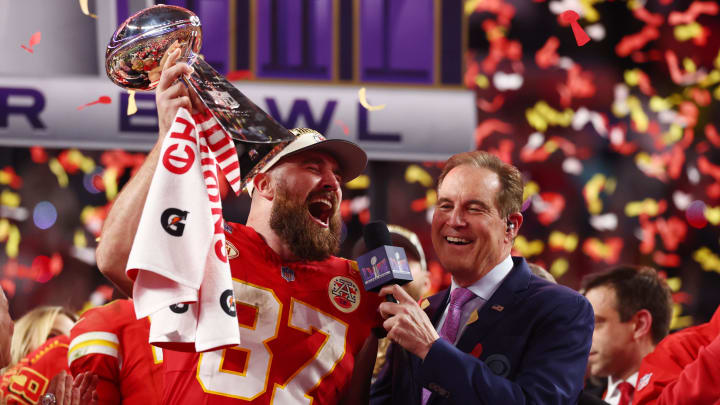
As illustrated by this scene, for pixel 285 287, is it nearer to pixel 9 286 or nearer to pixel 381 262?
pixel 381 262

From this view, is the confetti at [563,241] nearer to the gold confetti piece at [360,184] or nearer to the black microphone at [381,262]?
the gold confetti piece at [360,184]

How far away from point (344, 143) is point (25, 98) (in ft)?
11.0

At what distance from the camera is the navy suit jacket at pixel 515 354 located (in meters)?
2.19

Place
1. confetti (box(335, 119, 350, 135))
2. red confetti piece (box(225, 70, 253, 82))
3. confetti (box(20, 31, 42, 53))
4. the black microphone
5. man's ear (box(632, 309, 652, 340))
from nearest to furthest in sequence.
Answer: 1. the black microphone
2. man's ear (box(632, 309, 652, 340))
3. confetti (box(20, 31, 42, 53))
4. confetti (box(335, 119, 350, 135))
5. red confetti piece (box(225, 70, 253, 82))

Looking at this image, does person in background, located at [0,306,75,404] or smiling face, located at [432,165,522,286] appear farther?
person in background, located at [0,306,75,404]

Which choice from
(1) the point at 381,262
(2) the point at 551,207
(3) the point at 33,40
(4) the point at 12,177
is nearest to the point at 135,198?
(1) the point at 381,262

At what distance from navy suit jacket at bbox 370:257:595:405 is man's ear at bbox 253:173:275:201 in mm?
634

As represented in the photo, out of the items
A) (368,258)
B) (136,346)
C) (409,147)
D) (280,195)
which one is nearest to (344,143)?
(280,195)

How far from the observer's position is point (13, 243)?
5.68 metres

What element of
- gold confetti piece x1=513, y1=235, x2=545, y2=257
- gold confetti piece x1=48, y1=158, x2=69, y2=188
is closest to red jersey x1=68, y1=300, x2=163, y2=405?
gold confetti piece x1=48, y1=158, x2=69, y2=188

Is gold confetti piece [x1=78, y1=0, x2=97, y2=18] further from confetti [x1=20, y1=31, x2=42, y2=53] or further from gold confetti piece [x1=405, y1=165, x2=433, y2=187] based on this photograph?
gold confetti piece [x1=405, y1=165, x2=433, y2=187]

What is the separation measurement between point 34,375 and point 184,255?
5.14ft

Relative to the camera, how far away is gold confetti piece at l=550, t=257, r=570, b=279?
6.00 meters

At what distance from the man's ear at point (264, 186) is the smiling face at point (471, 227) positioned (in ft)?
1.74
